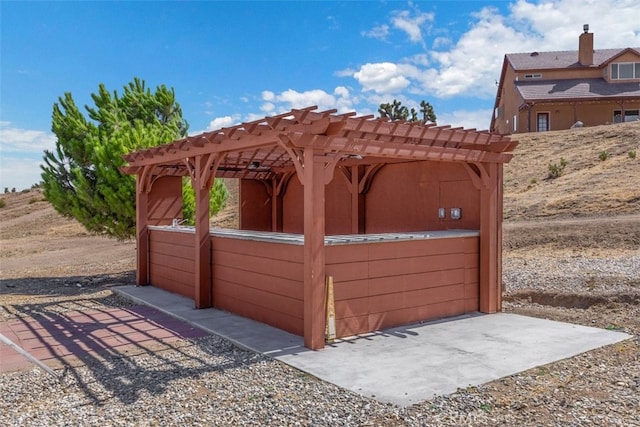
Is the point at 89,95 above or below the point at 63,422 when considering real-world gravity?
above

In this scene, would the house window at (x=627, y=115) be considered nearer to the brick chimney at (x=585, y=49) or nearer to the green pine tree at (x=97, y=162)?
the brick chimney at (x=585, y=49)

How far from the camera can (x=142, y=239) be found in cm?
1030

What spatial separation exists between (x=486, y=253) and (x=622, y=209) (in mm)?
10976

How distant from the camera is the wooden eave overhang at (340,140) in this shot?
5496mm

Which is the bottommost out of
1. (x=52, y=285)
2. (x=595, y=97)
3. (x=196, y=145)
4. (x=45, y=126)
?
(x=52, y=285)

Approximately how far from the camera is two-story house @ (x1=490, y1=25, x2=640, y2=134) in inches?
1093

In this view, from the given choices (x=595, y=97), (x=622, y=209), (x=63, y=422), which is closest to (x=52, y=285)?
(x=63, y=422)

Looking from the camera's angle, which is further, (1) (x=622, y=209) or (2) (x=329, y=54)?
(2) (x=329, y=54)

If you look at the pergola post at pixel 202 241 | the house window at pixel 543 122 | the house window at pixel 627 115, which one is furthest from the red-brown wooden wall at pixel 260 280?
the house window at pixel 627 115

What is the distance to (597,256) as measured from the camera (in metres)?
12.1

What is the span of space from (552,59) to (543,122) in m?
5.32

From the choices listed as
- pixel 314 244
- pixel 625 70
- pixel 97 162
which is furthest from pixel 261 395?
pixel 625 70

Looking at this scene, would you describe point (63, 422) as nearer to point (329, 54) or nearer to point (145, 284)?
point (145, 284)

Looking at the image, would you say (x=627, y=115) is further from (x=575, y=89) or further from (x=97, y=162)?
(x=97, y=162)
